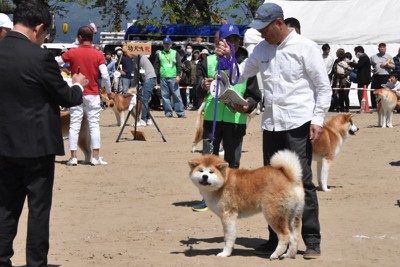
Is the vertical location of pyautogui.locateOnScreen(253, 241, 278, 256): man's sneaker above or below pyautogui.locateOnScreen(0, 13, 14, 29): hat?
below

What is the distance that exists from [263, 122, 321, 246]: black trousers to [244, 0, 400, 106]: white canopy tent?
2109 centimetres

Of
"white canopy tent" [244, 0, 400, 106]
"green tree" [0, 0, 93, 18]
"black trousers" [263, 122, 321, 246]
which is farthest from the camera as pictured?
"green tree" [0, 0, 93, 18]

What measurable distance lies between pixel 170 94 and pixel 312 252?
59.1ft

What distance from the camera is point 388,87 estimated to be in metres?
24.9

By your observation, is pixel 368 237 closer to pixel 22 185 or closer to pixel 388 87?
pixel 22 185

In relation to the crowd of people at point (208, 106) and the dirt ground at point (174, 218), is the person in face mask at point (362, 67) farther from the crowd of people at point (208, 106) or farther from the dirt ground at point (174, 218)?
the crowd of people at point (208, 106)

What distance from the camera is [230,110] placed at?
9.44 metres

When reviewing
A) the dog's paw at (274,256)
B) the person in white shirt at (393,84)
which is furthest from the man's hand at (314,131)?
the person in white shirt at (393,84)

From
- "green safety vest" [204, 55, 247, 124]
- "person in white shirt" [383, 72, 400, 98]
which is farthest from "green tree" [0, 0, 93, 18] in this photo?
"green safety vest" [204, 55, 247, 124]

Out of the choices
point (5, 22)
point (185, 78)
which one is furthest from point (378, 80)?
point (5, 22)

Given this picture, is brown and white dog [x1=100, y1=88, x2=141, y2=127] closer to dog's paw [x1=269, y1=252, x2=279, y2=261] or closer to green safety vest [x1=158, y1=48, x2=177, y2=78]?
green safety vest [x1=158, y1=48, x2=177, y2=78]

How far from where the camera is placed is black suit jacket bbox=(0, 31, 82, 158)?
642cm

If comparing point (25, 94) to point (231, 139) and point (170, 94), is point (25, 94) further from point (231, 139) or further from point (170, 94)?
point (170, 94)

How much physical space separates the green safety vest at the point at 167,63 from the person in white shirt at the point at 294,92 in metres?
16.8
